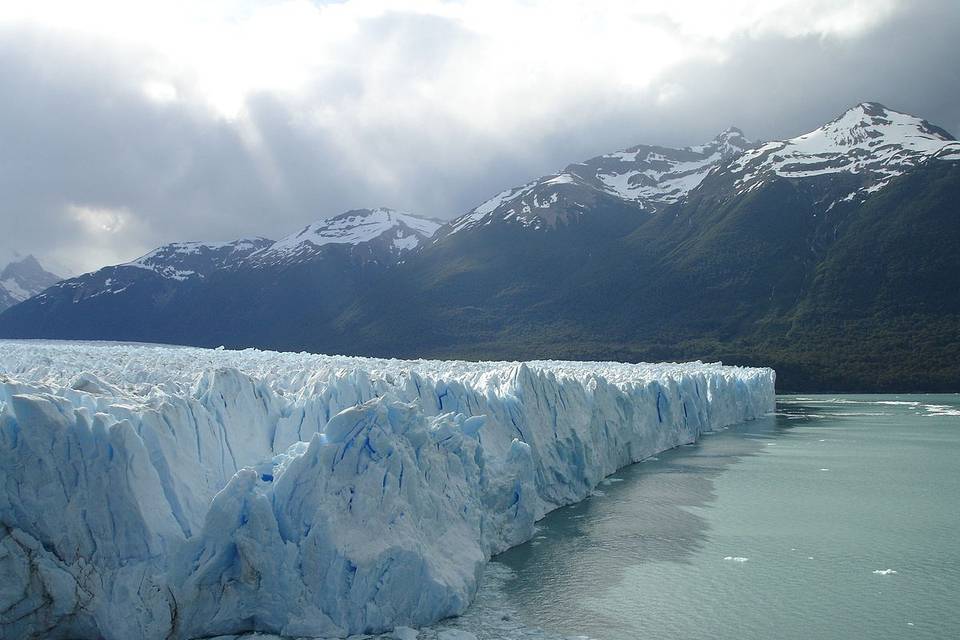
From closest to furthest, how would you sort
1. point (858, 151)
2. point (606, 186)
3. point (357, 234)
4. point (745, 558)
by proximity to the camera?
point (745, 558), point (858, 151), point (606, 186), point (357, 234)

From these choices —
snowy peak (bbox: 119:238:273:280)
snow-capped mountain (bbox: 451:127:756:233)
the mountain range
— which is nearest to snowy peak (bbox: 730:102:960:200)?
the mountain range

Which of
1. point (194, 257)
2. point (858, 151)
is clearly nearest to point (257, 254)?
point (194, 257)

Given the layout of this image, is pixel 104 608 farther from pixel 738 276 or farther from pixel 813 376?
pixel 738 276

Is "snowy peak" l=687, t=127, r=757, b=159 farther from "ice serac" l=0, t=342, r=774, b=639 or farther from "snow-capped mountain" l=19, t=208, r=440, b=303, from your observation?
"ice serac" l=0, t=342, r=774, b=639

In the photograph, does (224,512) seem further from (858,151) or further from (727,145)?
(727,145)

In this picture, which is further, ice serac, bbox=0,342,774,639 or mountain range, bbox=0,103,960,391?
mountain range, bbox=0,103,960,391

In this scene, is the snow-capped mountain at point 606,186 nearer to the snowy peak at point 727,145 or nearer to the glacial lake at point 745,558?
the snowy peak at point 727,145

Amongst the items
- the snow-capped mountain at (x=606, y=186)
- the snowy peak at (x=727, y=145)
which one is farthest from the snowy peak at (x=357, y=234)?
the snowy peak at (x=727, y=145)

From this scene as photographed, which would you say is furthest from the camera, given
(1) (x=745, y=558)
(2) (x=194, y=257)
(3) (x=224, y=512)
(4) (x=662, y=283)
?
(2) (x=194, y=257)
